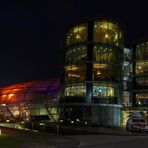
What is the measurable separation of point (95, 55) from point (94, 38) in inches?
126

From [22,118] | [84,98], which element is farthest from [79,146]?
[22,118]

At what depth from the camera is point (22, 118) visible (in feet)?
283

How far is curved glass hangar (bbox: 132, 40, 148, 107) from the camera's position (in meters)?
88.9

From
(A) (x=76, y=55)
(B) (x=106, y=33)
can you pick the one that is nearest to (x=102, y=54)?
(B) (x=106, y=33)

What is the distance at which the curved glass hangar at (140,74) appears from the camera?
88.9m

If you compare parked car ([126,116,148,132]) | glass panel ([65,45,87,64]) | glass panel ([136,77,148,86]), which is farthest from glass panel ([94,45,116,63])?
parked car ([126,116,148,132])

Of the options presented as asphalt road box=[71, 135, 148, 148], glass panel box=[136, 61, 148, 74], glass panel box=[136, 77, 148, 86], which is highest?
glass panel box=[136, 61, 148, 74]

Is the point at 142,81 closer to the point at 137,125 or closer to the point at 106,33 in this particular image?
the point at 106,33

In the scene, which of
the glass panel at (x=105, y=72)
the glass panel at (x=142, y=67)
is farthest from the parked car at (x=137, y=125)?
the glass panel at (x=142, y=67)

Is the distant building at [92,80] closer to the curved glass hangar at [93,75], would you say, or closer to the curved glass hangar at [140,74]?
the curved glass hangar at [93,75]

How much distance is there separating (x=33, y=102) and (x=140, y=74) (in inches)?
959

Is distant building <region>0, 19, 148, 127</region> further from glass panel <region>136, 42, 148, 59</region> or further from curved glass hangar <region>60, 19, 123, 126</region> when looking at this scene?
glass panel <region>136, 42, 148, 59</region>

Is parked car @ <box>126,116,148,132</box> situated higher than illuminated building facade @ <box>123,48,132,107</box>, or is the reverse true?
illuminated building facade @ <box>123,48,132,107</box>

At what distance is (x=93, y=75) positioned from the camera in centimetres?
7706
